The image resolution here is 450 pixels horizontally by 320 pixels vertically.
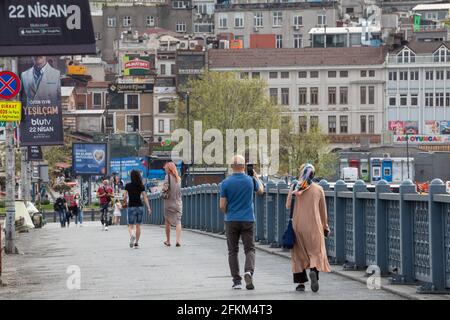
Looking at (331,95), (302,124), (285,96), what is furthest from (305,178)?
(285,96)

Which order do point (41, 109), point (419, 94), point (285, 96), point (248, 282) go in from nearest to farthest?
1. point (248, 282)
2. point (41, 109)
3. point (285, 96)
4. point (419, 94)

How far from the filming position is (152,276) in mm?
24500

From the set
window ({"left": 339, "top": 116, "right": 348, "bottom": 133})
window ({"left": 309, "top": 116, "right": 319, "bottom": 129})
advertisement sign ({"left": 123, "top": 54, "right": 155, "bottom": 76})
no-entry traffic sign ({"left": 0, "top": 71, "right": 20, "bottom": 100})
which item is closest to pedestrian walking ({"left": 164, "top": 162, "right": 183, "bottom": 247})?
no-entry traffic sign ({"left": 0, "top": 71, "right": 20, "bottom": 100})

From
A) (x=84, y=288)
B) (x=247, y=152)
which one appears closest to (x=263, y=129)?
(x=247, y=152)

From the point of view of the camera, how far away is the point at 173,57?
18175cm

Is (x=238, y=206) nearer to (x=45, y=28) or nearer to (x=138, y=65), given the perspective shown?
(x=45, y=28)

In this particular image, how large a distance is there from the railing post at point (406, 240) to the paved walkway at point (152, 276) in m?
0.61

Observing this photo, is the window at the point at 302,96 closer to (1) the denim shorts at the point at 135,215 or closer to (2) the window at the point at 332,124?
(2) the window at the point at 332,124

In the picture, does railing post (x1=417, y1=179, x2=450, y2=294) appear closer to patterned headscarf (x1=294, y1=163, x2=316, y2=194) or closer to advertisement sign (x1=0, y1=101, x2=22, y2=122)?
patterned headscarf (x1=294, y1=163, x2=316, y2=194)

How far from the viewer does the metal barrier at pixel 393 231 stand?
20938 mm

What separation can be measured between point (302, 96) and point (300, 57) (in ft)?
14.2

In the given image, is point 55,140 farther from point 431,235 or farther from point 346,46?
point 346,46

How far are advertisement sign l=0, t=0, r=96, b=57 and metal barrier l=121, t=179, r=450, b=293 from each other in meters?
4.99
